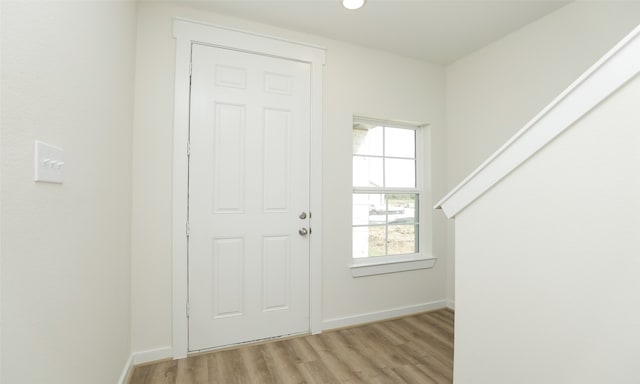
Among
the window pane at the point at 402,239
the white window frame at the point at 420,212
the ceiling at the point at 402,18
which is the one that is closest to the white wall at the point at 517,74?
the ceiling at the point at 402,18

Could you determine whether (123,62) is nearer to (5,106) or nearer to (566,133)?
(5,106)

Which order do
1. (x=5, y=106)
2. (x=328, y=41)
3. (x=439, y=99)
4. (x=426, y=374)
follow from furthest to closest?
(x=439, y=99), (x=328, y=41), (x=426, y=374), (x=5, y=106)

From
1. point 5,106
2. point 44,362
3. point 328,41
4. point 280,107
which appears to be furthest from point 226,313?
point 328,41

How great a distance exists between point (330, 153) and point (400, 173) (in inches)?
36.5

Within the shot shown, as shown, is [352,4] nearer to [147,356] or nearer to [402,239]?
[402,239]

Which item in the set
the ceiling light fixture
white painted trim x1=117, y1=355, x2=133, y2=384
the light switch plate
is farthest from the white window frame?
the light switch plate

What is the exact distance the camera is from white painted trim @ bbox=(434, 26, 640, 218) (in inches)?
34.6

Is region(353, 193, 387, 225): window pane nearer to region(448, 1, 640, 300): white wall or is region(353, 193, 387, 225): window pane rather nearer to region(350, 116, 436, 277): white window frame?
region(350, 116, 436, 277): white window frame

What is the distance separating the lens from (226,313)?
2238mm

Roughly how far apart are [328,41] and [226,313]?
2497mm

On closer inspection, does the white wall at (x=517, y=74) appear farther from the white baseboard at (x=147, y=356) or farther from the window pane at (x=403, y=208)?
the white baseboard at (x=147, y=356)

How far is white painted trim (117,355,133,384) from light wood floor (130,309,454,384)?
42mm

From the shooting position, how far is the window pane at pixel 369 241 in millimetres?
2842

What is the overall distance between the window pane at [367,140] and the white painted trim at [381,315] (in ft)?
5.18
